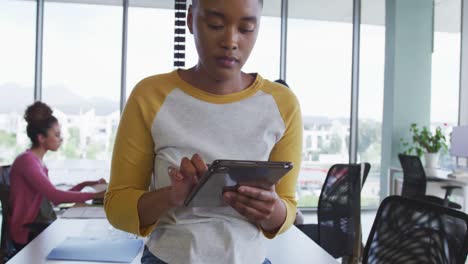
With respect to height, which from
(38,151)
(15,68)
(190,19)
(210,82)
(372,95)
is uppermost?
(15,68)

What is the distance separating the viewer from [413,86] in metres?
5.97

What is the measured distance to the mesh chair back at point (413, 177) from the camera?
4.59m

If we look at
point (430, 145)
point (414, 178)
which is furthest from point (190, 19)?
point (430, 145)

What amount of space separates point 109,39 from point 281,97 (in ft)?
16.5

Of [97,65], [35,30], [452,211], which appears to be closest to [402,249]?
[452,211]

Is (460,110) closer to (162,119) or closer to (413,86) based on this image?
(413,86)

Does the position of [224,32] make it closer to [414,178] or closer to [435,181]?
[414,178]

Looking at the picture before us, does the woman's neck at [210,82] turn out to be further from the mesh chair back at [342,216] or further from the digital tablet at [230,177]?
the mesh chair back at [342,216]

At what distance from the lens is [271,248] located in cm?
183

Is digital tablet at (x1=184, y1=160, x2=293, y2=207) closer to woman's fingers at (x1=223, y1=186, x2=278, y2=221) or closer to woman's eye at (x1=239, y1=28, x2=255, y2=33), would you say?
woman's fingers at (x1=223, y1=186, x2=278, y2=221)

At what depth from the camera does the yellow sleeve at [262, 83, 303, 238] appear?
2.90 ft

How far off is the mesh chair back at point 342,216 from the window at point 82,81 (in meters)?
3.37

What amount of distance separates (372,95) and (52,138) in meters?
4.69

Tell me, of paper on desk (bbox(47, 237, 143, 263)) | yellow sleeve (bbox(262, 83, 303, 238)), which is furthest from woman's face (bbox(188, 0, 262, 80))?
paper on desk (bbox(47, 237, 143, 263))
